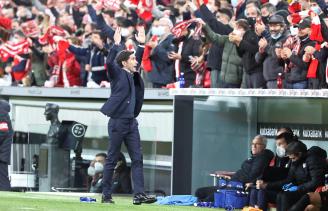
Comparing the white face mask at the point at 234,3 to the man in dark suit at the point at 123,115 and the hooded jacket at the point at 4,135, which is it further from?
the man in dark suit at the point at 123,115

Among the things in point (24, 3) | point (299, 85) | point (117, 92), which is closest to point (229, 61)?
point (299, 85)

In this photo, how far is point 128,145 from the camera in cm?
1770

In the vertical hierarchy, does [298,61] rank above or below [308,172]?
above

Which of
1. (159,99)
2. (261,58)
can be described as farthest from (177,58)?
(261,58)

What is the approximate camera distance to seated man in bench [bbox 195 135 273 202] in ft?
61.2

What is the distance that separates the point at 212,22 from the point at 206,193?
11.3 feet

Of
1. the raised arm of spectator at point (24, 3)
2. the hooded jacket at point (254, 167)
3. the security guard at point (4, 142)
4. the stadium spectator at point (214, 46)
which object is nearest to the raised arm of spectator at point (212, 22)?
the stadium spectator at point (214, 46)

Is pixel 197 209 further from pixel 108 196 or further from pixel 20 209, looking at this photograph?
pixel 20 209

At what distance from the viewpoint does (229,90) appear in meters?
19.5

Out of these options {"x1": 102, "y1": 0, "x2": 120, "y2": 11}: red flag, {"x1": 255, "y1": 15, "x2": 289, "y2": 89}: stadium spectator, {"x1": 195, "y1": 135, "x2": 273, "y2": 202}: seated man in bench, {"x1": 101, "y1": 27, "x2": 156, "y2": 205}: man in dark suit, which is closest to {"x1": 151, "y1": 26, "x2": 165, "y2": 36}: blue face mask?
{"x1": 102, "y1": 0, "x2": 120, "y2": 11}: red flag

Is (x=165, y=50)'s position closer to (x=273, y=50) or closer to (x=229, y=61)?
(x=229, y=61)

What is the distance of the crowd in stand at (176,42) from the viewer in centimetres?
1922

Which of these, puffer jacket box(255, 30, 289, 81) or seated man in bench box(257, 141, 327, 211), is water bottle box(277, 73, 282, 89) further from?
seated man in bench box(257, 141, 327, 211)

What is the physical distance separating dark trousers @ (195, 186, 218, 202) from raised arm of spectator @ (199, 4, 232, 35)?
3.14 meters
